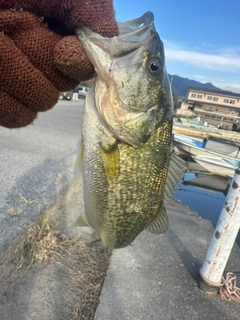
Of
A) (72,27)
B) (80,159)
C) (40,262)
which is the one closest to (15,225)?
(40,262)

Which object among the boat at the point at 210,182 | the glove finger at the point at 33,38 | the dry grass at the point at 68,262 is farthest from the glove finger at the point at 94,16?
the boat at the point at 210,182

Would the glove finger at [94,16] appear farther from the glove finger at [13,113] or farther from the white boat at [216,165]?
the white boat at [216,165]

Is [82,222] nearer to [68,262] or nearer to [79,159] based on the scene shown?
[79,159]

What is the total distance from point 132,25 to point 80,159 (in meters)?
0.76

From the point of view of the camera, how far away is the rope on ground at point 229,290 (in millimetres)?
3328

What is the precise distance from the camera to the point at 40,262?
9.97 ft

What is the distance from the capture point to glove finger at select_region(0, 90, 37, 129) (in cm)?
128

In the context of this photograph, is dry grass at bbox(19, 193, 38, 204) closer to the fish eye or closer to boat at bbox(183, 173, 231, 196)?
the fish eye

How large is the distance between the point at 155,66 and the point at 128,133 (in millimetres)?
361

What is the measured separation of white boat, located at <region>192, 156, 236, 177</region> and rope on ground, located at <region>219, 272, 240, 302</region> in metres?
10.8

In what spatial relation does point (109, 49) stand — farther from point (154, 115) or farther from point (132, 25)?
point (154, 115)

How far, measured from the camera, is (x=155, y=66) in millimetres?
1443

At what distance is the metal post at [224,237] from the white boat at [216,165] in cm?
1096

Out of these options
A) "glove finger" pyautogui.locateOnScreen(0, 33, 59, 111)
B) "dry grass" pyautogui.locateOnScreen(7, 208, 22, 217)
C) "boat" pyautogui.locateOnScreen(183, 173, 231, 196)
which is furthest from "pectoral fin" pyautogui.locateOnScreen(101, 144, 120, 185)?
"boat" pyautogui.locateOnScreen(183, 173, 231, 196)
